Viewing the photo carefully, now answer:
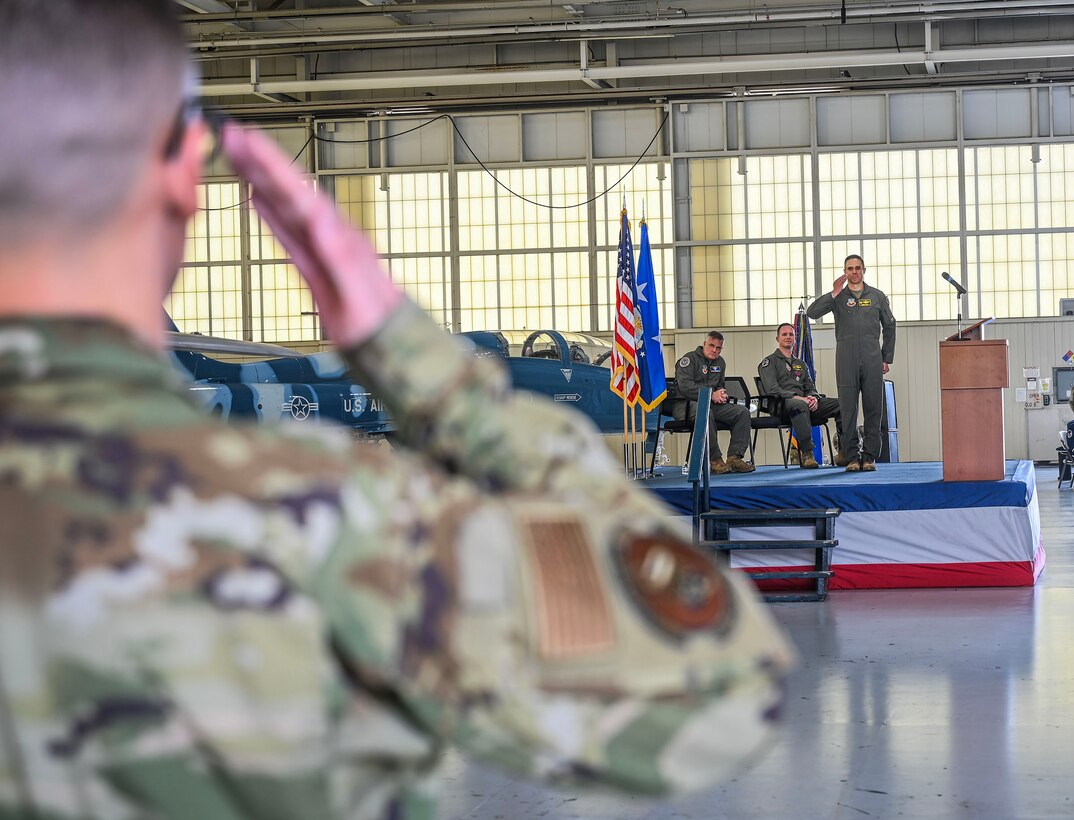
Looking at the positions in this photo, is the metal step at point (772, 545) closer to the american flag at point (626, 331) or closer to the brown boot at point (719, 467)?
the american flag at point (626, 331)

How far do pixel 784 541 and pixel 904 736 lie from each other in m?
3.87

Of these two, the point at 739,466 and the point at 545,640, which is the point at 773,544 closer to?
the point at 739,466

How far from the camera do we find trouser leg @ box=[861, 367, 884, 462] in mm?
10984

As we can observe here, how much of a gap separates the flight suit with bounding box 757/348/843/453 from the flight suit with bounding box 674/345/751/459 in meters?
0.51

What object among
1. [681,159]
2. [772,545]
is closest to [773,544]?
[772,545]

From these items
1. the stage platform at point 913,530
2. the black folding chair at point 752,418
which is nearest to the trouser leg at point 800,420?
the black folding chair at point 752,418

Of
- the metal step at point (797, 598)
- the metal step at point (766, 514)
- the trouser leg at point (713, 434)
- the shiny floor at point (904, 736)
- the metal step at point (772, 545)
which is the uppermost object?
the trouser leg at point (713, 434)

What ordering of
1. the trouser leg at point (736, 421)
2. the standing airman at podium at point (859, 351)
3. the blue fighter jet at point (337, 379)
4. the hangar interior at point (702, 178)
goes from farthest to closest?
1. the hangar interior at point (702, 178)
2. the trouser leg at point (736, 421)
3. the blue fighter jet at point (337, 379)
4. the standing airman at podium at point (859, 351)

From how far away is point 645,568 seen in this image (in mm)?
646

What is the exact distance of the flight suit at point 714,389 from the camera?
40.2 feet

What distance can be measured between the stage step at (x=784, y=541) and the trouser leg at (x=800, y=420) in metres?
3.40

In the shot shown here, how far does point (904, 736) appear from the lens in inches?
194

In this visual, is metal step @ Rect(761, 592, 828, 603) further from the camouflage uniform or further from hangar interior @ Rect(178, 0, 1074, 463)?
hangar interior @ Rect(178, 0, 1074, 463)

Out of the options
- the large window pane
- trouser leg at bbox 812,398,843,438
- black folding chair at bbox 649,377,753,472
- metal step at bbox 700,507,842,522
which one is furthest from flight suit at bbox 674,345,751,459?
the large window pane
